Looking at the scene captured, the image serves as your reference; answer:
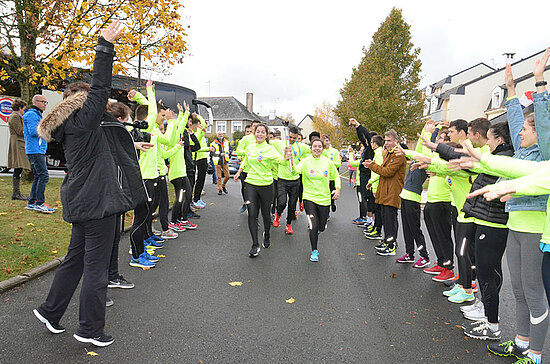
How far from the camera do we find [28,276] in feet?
14.9

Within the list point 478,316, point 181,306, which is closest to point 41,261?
point 181,306

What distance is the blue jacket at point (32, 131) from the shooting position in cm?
735

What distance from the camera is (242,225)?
8711 mm

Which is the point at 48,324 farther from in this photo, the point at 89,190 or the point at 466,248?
the point at 466,248

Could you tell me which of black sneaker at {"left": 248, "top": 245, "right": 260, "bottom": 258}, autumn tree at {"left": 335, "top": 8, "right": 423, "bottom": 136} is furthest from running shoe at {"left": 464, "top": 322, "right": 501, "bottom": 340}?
autumn tree at {"left": 335, "top": 8, "right": 423, "bottom": 136}

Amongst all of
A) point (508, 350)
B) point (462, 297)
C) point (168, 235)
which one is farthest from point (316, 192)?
point (508, 350)

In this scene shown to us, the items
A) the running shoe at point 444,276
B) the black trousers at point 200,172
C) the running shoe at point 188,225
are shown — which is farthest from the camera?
the black trousers at point 200,172

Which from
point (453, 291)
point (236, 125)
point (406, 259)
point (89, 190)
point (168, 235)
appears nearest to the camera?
point (89, 190)

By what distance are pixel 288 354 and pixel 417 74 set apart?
3544 cm

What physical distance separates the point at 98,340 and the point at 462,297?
4082mm

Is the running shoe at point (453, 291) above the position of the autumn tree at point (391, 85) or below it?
below

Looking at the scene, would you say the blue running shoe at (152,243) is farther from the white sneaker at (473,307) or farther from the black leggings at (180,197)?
the white sneaker at (473,307)

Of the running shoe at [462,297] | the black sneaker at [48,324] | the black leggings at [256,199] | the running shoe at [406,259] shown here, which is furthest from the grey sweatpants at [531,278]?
the black sneaker at [48,324]

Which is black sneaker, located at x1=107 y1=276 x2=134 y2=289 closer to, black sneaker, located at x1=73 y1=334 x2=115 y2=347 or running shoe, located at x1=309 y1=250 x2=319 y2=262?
black sneaker, located at x1=73 y1=334 x2=115 y2=347
